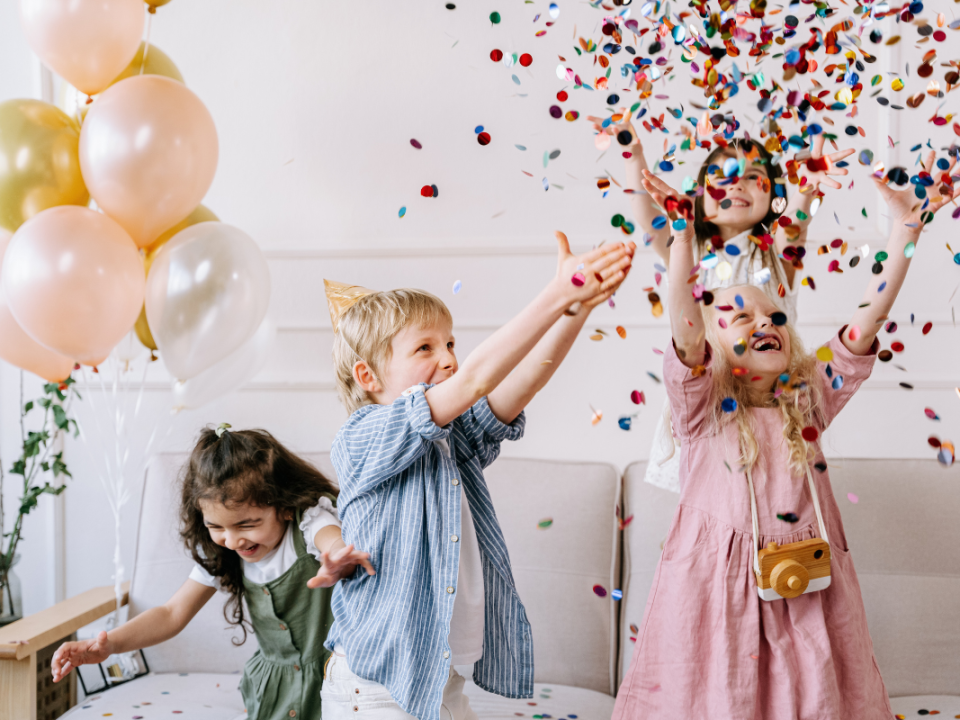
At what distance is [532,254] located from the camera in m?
2.22

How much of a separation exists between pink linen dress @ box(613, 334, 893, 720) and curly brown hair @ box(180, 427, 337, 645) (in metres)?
0.77

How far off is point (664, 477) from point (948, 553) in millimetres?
733

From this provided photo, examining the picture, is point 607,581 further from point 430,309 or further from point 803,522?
point 430,309

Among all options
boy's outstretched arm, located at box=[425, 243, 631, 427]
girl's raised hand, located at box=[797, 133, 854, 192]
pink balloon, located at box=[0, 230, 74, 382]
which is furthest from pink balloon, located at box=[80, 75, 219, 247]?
girl's raised hand, located at box=[797, 133, 854, 192]

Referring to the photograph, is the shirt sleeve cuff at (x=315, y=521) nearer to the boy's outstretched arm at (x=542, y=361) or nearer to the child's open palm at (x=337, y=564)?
the child's open palm at (x=337, y=564)

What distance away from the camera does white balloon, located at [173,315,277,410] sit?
1913 mm

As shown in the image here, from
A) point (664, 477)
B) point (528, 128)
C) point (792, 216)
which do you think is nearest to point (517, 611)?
point (664, 477)

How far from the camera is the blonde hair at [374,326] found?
4.16ft

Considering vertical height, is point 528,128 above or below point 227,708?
above

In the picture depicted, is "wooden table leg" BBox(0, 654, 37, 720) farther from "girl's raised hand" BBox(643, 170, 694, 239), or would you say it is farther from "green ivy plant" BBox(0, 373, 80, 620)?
"girl's raised hand" BBox(643, 170, 694, 239)

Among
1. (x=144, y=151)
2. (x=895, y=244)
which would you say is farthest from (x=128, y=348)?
(x=895, y=244)

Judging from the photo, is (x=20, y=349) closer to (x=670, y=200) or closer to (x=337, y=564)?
(x=337, y=564)

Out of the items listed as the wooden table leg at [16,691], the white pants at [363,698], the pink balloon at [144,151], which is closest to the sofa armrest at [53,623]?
the wooden table leg at [16,691]

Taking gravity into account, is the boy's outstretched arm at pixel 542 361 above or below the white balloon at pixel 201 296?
below
